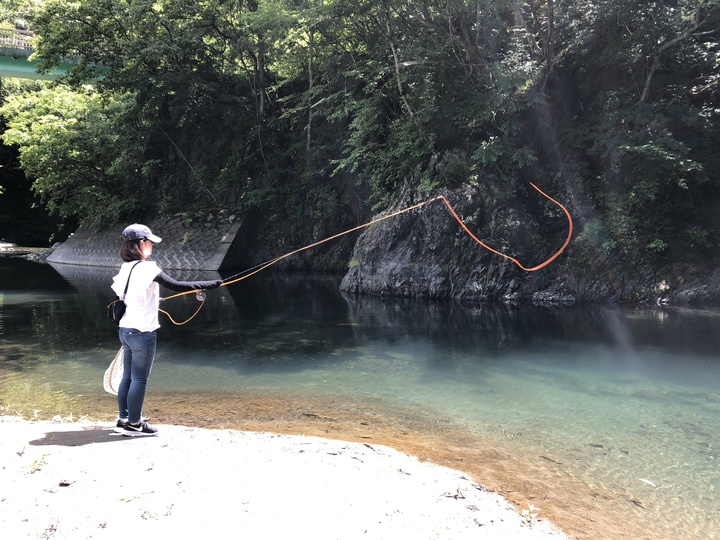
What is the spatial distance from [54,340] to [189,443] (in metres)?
7.73

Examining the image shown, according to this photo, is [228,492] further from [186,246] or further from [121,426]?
[186,246]

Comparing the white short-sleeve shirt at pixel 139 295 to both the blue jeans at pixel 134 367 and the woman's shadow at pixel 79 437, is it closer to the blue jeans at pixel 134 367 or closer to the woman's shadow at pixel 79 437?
Answer: the blue jeans at pixel 134 367

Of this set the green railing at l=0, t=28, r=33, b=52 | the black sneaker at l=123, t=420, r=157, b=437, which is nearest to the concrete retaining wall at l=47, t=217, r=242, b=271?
the green railing at l=0, t=28, r=33, b=52

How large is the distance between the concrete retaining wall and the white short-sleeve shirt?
20.8 meters

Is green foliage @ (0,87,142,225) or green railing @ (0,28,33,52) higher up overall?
green railing @ (0,28,33,52)

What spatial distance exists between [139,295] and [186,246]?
2253cm

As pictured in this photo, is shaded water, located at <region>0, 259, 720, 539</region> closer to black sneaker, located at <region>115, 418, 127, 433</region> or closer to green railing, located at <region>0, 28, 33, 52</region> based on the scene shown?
black sneaker, located at <region>115, 418, 127, 433</region>

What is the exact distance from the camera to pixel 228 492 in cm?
381

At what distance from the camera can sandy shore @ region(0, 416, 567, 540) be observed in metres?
3.36

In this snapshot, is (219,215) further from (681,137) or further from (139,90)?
(681,137)

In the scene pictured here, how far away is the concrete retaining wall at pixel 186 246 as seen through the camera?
25797mm

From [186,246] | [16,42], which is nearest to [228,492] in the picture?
[186,246]

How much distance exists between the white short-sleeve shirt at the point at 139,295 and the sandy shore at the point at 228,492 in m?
1.03

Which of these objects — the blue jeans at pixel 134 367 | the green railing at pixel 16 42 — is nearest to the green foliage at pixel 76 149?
the green railing at pixel 16 42
